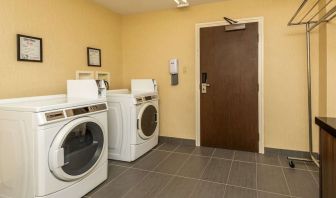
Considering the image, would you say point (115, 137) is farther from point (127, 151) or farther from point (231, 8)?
point (231, 8)

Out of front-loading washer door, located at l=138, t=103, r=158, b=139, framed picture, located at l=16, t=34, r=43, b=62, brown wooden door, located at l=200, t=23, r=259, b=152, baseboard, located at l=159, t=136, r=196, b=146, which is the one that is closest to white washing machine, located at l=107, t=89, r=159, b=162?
front-loading washer door, located at l=138, t=103, r=158, b=139

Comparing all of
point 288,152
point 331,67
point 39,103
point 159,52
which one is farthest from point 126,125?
point 331,67

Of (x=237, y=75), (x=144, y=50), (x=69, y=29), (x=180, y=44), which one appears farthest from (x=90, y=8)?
(x=237, y=75)

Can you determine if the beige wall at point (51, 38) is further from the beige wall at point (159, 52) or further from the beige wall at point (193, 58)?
the beige wall at point (193, 58)

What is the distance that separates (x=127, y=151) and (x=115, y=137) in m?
0.24

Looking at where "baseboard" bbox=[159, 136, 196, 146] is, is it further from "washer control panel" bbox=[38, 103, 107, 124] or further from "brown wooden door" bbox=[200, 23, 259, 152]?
"washer control panel" bbox=[38, 103, 107, 124]

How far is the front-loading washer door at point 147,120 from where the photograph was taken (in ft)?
8.82

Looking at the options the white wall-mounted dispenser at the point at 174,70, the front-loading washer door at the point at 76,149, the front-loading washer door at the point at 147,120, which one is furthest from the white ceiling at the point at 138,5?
the front-loading washer door at the point at 76,149

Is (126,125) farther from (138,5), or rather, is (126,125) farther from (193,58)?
(138,5)

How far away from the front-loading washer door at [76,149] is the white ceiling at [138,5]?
1.97 metres

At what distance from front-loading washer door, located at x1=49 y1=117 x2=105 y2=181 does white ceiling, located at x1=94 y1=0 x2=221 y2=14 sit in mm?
1971

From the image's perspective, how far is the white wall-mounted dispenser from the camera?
10.5 feet

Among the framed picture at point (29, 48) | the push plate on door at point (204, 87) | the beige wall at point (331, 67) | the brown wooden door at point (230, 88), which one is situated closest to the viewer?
the framed picture at point (29, 48)

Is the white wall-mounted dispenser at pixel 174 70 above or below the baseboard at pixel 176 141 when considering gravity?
above
